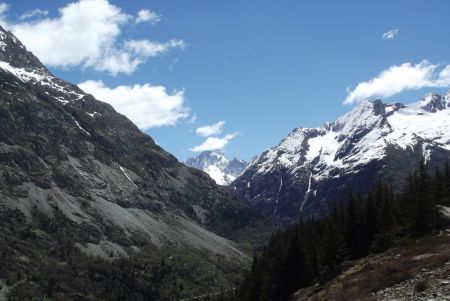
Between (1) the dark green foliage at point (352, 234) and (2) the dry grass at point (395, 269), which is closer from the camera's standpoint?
(2) the dry grass at point (395, 269)

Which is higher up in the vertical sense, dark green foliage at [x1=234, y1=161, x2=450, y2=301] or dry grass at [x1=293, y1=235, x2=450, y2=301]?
dark green foliage at [x1=234, y1=161, x2=450, y2=301]

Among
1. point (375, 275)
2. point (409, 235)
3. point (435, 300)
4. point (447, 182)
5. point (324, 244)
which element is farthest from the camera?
point (447, 182)

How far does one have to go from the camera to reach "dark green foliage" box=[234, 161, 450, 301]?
7244 cm

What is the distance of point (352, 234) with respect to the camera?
90.6m

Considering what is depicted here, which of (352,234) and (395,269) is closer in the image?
(395,269)

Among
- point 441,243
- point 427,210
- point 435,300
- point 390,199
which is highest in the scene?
point 390,199

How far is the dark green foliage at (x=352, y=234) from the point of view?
238ft

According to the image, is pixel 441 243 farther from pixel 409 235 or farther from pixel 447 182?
pixel 447 182

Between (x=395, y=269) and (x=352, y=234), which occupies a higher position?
(x=352, y=234)

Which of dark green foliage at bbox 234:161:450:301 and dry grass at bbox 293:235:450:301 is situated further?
dark green foliage at bbox 234:161:450:301

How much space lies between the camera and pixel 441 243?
5100 cm

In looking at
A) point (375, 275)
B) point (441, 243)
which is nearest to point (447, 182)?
point (441, 243)

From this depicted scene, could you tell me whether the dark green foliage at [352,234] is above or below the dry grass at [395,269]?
above

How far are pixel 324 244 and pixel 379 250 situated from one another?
14.1 metres
